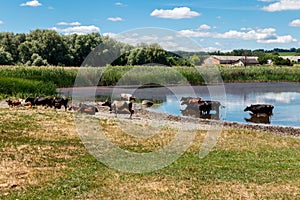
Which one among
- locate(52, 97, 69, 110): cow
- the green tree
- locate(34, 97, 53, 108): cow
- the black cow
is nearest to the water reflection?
the black cow

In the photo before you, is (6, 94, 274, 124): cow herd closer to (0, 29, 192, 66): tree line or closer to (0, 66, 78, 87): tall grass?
(0, 66, 78, 87): tall grass

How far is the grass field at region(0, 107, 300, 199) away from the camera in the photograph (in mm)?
8289

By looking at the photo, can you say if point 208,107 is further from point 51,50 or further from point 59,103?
point 51,50

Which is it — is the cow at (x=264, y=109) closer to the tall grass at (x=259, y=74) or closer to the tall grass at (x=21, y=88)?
the tall grass at (x=21, y=88)

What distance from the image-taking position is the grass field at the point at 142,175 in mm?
8289

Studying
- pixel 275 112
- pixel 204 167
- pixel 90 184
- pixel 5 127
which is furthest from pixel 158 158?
pixel 275 112

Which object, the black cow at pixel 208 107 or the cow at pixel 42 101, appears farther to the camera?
the black cow at pixel 208 107

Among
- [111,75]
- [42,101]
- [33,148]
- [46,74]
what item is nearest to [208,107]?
[42,101]

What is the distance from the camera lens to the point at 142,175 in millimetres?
9695

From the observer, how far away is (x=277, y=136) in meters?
17.0

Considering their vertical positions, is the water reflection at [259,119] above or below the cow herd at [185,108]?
below

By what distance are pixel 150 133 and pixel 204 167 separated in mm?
5626

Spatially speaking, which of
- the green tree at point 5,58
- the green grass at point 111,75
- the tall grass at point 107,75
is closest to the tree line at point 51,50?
the green tree at point 5,58

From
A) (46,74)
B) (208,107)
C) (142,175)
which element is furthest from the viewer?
(46,74)
